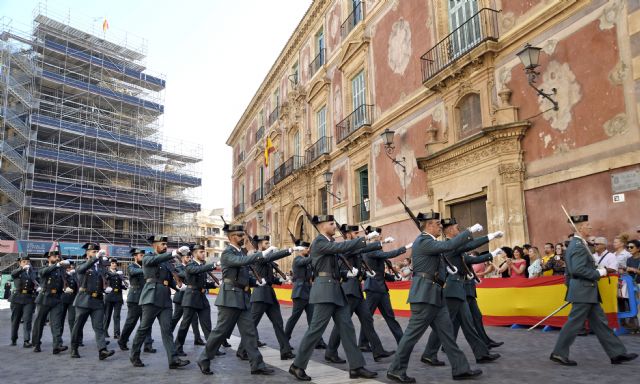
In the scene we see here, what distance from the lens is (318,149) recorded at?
80.6 ft

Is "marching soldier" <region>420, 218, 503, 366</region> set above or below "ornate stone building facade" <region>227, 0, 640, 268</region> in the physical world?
below

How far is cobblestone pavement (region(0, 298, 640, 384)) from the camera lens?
5934 mm

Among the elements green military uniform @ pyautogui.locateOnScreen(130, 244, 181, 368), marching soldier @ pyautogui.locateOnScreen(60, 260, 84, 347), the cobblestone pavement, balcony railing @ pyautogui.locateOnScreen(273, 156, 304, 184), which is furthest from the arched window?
balcony railing @ pyautogui.locateOnScreen(273, 156, 304, 184)

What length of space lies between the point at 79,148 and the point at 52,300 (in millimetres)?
29901

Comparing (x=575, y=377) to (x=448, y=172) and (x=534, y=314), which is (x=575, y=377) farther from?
(x=448, y=172)

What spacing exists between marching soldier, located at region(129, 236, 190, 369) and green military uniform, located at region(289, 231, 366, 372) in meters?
2.07

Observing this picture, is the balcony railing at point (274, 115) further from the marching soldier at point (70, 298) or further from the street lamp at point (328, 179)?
the marching soldier at point (70, 298)

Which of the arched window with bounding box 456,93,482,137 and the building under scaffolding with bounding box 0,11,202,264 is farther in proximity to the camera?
the building under scaffolding with bounding box 0,11,202,264

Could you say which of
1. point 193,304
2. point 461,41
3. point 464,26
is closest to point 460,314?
point 193,304

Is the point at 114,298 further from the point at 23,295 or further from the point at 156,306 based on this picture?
the point at 156,306

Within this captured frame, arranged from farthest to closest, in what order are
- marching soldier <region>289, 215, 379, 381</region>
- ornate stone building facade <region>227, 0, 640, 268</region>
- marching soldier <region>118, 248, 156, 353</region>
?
1. ornate stone building facade <region>227, 0, 640, 268</region>
2. marching soldier <region>118, 248, 156, 353</region>
3. marching soldier <region>289, 215, 379, 381</region>

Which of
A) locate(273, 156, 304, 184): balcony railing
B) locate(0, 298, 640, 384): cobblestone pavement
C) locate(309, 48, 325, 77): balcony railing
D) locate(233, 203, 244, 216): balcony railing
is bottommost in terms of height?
locate(0, 298, 640, 384): cobblestone pavement

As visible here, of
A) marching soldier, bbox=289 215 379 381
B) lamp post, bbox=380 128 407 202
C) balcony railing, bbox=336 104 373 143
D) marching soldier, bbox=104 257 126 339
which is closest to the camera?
marching soldier, bbox=289 215 379 381

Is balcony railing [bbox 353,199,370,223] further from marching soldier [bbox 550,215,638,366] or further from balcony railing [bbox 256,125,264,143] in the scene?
balcony railing [bbox 256,125,264,143]
